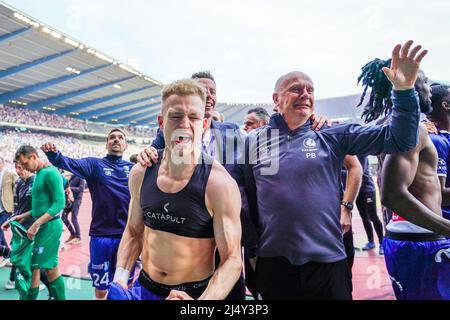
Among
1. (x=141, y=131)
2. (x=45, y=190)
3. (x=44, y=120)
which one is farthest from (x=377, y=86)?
(x=141, y=131)

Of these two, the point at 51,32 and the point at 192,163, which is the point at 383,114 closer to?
the point at 192,163

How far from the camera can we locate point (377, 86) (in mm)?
2480

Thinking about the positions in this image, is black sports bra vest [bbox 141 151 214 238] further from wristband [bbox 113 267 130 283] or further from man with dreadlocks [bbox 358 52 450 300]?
man with dreadlocks [bbox 358 52 450 300]

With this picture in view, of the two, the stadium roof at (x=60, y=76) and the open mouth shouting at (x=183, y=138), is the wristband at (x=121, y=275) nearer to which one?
the open mouth shouting at (x=183, y=138)

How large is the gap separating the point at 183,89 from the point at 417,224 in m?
1.53

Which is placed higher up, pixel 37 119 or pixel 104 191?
pixel 37 119

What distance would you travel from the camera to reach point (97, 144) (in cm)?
3269

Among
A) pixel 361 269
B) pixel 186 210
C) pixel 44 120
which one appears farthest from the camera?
pixel 44 120

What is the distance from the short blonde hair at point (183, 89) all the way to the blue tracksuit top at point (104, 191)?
229 cm

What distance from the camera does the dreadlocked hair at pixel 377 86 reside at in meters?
2.45

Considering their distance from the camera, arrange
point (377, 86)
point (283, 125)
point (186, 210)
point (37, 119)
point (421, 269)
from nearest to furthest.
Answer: point (186, 210) < point (421, 269) < point (283, 125) < point (377, 86) < point (37, 119)

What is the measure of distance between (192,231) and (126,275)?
17.7 inches

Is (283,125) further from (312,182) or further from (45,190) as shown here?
(45,190)

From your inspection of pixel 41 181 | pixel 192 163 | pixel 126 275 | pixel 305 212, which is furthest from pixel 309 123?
pixel 41 181
